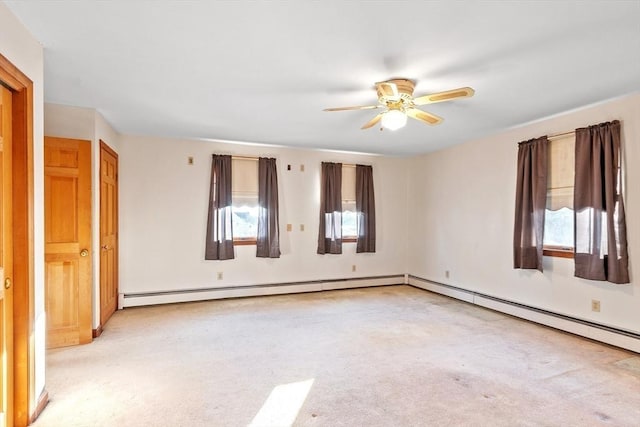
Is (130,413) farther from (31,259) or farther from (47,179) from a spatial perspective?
(47,179)

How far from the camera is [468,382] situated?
2.71 m

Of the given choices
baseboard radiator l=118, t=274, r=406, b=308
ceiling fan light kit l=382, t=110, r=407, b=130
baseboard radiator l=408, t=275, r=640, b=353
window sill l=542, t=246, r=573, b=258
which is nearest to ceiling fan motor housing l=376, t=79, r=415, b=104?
ceiling fan light kit l=382, t=110, r=407, b=130

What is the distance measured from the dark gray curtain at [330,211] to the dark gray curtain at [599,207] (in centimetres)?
335

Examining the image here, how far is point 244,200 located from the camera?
5.48m

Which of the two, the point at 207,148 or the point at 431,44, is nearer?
the point at 431,44

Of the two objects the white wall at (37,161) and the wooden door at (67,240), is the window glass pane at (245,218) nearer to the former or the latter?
the wooden door at (67,240)

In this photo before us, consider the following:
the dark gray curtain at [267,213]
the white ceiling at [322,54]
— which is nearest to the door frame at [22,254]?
the white ceiling at [322,54]

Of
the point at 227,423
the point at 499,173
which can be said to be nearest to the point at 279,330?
the point at 227,423

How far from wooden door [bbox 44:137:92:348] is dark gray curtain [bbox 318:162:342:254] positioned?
3.40 metres

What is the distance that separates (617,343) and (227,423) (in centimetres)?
376

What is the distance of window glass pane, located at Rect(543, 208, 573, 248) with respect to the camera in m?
3.93

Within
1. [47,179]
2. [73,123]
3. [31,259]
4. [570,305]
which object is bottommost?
[570,305]

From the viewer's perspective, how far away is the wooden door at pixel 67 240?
10.9 ft

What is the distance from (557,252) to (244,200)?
4.31m
